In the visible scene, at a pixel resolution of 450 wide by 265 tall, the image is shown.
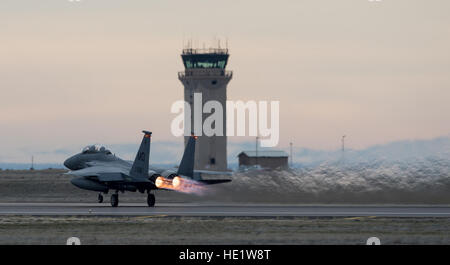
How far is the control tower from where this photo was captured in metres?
137

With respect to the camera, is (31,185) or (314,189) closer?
(314,189)

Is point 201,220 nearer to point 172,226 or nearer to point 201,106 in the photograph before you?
point 172,226

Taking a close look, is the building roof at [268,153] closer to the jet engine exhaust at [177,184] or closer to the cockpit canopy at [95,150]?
the cockpit canopy at [95,150]

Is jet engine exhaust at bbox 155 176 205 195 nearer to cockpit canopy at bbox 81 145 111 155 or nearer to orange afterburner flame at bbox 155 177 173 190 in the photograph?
orange afterburner flame at bbox 155 177 173 190

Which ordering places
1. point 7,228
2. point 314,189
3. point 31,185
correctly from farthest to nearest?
1. point 31,185
2. point 314,189
3. point 7,228

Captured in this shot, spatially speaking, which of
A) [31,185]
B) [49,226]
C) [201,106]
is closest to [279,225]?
[49,226]

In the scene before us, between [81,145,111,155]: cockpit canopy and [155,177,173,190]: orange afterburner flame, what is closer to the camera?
[155,177,173,190]: orange afterburner flame

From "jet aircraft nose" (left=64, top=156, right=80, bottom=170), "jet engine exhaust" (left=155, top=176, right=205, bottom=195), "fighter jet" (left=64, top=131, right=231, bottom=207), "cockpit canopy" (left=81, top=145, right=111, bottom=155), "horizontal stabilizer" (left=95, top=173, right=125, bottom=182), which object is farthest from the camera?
"jet aircraft nose" (left=64, top=156, right=80, bottom=170)

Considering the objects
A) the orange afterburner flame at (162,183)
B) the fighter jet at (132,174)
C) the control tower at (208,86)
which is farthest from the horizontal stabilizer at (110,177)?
the control tower at (208,86)

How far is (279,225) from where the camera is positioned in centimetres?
3753

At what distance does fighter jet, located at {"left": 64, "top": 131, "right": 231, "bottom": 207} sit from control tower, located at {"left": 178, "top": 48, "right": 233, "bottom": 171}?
7757 centimetres

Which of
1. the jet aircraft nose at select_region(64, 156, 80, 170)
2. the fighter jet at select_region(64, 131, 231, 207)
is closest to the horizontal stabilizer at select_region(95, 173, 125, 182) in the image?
the fighter jet at select_region(64, 131, 231, 207)

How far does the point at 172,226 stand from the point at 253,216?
732 cm

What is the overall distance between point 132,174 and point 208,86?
8361 cm
